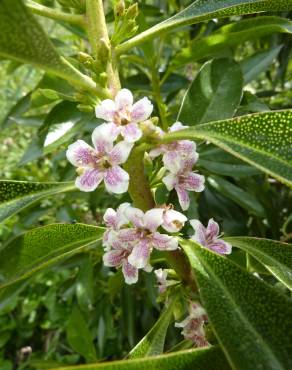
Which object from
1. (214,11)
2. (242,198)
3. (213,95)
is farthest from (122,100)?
(242,198)

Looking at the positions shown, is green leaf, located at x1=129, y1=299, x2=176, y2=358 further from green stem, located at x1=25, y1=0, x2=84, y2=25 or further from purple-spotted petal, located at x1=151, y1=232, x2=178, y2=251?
green stem, located at x1=25, y1=0, x2=84, y2=25

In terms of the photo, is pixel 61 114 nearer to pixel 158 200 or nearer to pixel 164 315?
pixel 158 200

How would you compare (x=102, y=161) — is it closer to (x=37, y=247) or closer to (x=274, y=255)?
(x=37, y=247)

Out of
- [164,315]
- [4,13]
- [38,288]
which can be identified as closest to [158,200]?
[164,315]

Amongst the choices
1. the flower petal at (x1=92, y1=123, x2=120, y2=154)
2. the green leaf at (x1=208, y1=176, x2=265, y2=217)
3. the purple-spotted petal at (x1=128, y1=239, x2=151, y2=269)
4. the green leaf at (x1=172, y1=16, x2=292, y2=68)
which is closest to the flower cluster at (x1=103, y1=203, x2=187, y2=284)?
→ the purple-spotted petal at (x1=128, y1=239, x2=151, y2=269)

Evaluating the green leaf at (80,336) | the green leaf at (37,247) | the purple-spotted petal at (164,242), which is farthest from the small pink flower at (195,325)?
the green leaf at (80,336)

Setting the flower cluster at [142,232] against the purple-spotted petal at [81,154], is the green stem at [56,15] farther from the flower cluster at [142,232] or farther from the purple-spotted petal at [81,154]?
the flower cluster at [142,232]
